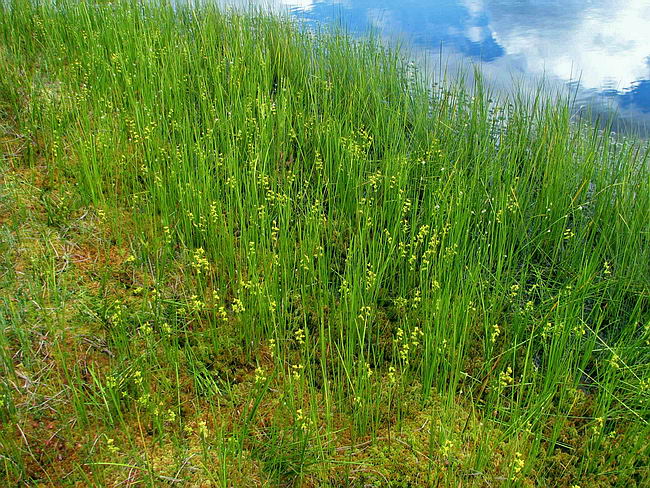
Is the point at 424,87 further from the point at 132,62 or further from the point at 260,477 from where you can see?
the point at 260,477

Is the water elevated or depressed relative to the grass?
elevated

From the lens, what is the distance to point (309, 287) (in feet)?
11.0

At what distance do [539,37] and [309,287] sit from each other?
806 centimetres

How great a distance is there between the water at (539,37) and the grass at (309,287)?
1.86m

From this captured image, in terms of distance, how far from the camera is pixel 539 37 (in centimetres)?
933

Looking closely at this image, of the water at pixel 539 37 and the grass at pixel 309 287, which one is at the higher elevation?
the water at pixel 539 37

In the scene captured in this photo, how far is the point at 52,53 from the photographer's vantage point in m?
5.99

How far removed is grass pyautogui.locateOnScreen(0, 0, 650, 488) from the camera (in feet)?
7.95

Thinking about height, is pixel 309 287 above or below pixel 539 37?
below

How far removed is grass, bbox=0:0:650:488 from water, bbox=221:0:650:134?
186 cm

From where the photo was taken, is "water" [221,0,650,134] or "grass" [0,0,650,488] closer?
"grass" [0,0,650,488]

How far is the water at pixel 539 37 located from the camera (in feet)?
22.5

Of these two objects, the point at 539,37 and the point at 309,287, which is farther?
the point at 539,37

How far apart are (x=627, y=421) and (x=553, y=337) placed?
1.81ft
